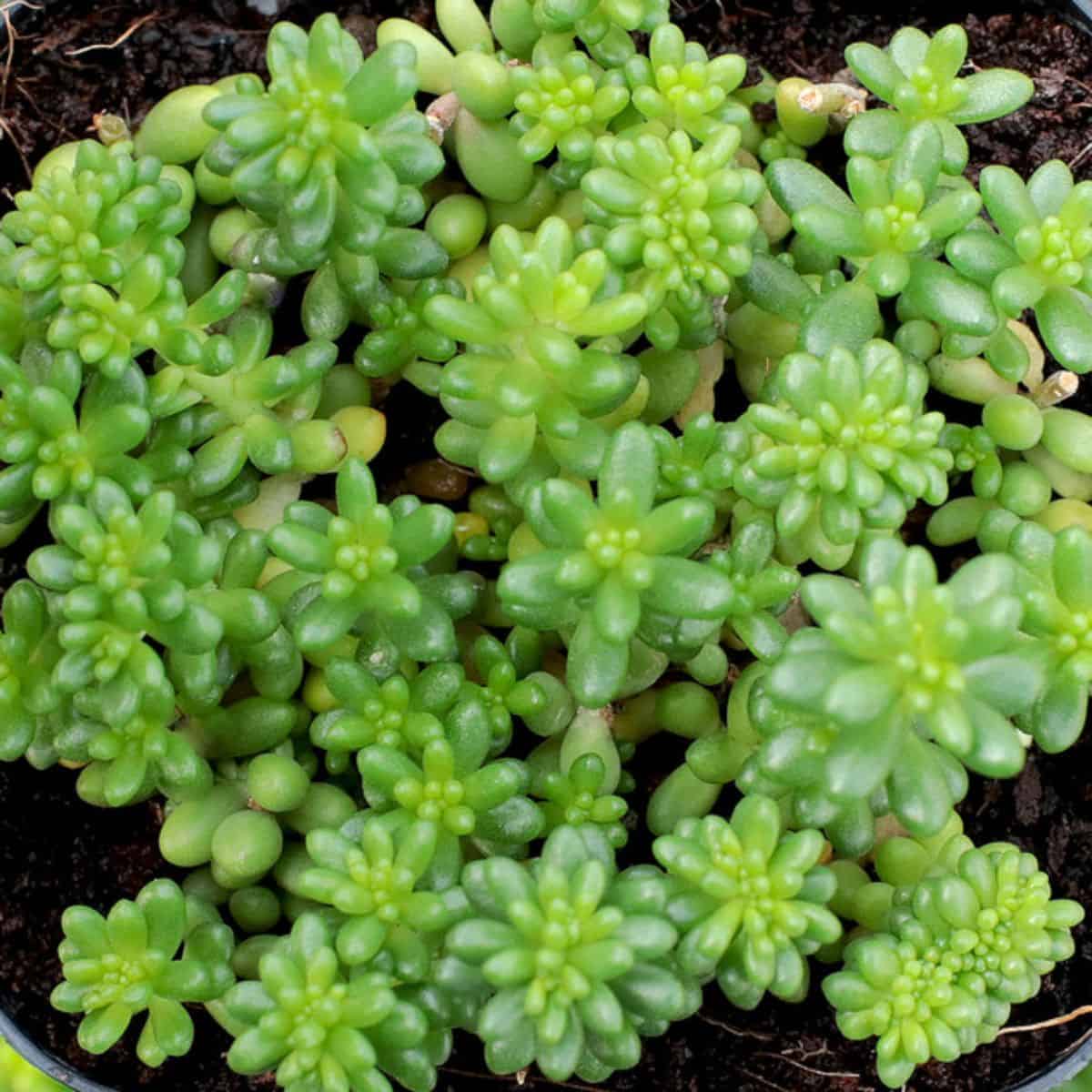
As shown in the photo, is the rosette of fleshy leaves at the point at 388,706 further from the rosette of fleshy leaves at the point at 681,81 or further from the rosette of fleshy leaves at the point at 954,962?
the rosette of fleshy leaves at the point at 681,81

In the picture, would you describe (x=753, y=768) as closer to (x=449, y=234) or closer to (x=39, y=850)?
(x=449, y=234)

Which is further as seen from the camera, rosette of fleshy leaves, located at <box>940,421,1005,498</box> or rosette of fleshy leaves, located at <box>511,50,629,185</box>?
rosette of fleshy leaves, located at <box>940,421,1005,498</box>

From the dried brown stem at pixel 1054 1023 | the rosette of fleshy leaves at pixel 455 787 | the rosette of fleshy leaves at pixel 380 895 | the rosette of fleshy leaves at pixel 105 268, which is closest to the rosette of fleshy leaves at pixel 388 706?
the rosette of fleshy leaves at pixel 455 787

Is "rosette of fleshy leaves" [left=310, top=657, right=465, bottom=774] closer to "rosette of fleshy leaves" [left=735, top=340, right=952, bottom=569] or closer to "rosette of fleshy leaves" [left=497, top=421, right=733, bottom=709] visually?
"rosette of fleshy leaves" [left=497, top=421, right=733, bottom=709]

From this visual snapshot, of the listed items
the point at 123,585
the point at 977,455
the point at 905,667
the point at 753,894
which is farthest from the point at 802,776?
the point at 123,585

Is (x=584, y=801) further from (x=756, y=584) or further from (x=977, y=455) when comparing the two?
(x=977, y=455)

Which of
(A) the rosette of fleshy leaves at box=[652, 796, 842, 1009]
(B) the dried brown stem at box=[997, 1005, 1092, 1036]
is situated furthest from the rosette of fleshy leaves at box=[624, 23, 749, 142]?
(B) the dried brown stem at box=[997, 1005, 1092, 1036]
